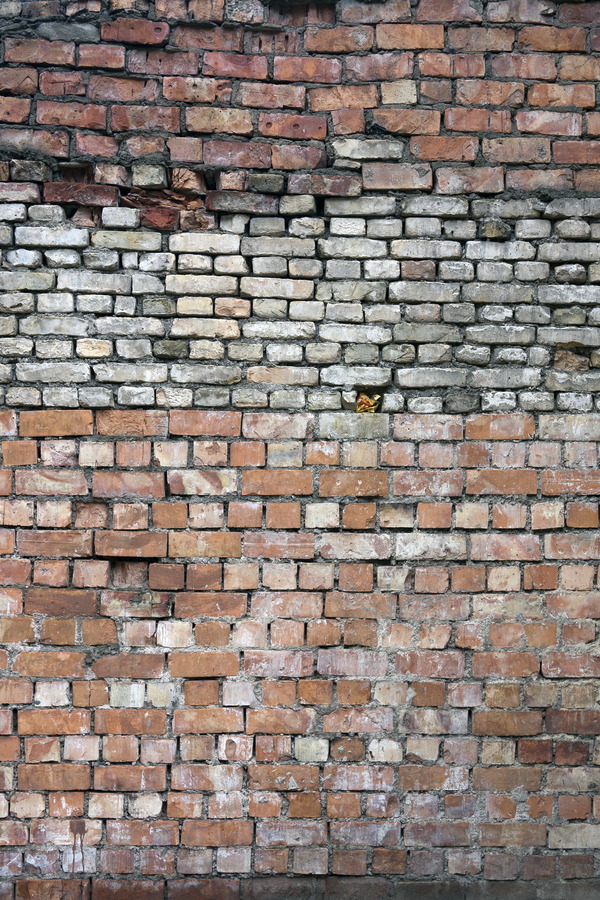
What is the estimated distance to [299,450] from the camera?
8.60 ft

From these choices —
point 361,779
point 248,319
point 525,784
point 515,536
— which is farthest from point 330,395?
point 525,784

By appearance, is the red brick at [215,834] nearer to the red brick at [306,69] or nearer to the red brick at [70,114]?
the red brick at [70,114]

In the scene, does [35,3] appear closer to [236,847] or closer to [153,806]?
[153,806]

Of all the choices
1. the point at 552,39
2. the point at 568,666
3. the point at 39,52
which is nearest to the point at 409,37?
the point at 552,39

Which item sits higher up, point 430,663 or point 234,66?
point 234,66

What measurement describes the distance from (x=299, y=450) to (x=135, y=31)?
159 cm

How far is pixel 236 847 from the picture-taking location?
8.39 ft

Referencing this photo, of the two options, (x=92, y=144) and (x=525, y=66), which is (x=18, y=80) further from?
(x=525, y=66)

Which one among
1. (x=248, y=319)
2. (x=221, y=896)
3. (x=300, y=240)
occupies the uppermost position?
(x=300, y=240)

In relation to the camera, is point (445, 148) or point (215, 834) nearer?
point (215, 834)

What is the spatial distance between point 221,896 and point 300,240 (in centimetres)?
230

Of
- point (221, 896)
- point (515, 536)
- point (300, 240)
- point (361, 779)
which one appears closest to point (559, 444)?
point (515, 536)

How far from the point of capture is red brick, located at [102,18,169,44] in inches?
104

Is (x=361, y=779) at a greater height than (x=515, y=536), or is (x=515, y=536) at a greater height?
(x=515, y=536)
